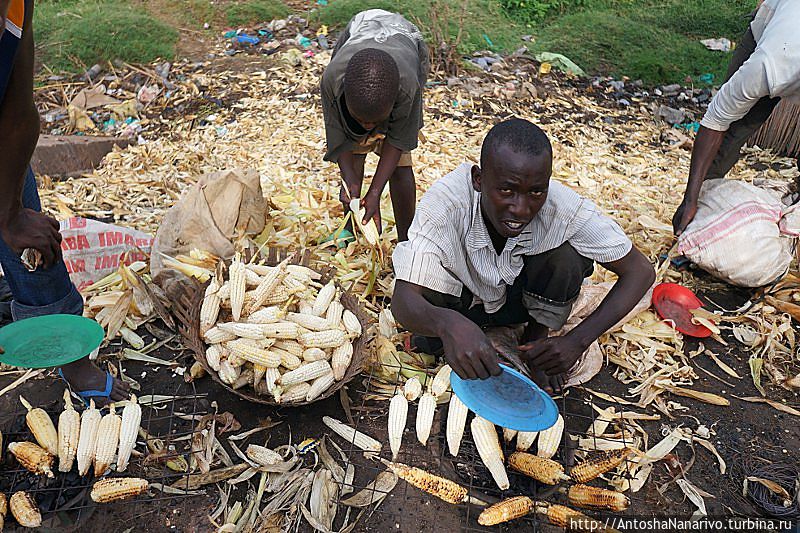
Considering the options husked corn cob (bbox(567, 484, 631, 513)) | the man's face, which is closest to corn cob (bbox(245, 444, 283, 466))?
husked corn cob (bbox(567, 484, 631, 513))

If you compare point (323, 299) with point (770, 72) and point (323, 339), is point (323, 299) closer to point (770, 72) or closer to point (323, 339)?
point (323, 339)

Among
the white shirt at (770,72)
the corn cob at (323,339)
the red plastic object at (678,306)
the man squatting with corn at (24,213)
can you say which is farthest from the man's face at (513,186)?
the white shirt at (770,72)

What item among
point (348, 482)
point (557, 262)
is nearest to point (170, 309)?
point (348, 482)

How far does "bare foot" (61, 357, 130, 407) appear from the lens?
2969 millimetres

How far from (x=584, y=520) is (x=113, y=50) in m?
8.59

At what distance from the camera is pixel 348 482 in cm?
279

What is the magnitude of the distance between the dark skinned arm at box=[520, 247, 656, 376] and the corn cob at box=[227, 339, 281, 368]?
135 cm

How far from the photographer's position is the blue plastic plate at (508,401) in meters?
2.40

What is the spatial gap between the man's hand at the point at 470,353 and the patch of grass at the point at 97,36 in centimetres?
768

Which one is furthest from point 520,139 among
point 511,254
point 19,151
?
point 19,151

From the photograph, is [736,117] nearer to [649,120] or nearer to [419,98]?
[419,98]

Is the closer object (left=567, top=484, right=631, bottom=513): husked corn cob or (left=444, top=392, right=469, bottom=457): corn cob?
(left=567, top=484, right=631, bottom=513): husked corn cob

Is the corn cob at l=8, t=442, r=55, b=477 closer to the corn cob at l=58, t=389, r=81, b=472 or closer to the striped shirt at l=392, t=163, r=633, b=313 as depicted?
the corn cob at l=58, t=389, r=81, b=472

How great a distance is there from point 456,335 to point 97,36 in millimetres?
8279
